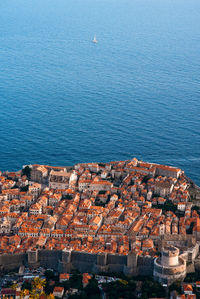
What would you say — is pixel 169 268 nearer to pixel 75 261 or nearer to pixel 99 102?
pixel 75 261

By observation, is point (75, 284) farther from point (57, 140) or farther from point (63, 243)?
point (57, 140)

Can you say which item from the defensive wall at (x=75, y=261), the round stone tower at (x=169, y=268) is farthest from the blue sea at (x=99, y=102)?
the defensive wall at (x=75, y=261)

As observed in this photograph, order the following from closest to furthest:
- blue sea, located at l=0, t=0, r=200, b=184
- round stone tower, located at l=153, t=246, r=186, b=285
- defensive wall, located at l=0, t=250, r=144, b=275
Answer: round stone tower, located at l=153, t=246, r=186, b=285
defensive wall, located at l=0, t=250, r=144, b=275
blue sea, located at l=0, t=0, r=200, b=184

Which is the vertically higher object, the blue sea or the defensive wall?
the blue sea

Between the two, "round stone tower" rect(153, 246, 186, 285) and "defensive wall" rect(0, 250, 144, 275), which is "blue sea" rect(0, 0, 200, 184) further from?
"defensive wall" rect(0, 250, 144, 275)

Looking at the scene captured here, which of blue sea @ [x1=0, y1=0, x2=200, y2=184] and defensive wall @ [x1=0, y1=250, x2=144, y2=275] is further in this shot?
blue sea @ [x1=0, y1=0, x2=200, y2=184]

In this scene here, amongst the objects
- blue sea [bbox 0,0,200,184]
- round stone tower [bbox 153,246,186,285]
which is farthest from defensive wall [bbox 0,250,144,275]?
blue sea [bbox 0,0,200,184]

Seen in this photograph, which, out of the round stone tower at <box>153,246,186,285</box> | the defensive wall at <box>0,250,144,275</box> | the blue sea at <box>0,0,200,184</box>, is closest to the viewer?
the round stone tower at <box>153,246,186,285</box>

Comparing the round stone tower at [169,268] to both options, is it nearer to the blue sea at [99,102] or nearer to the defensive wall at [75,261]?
the defensive wall at [75,261]
